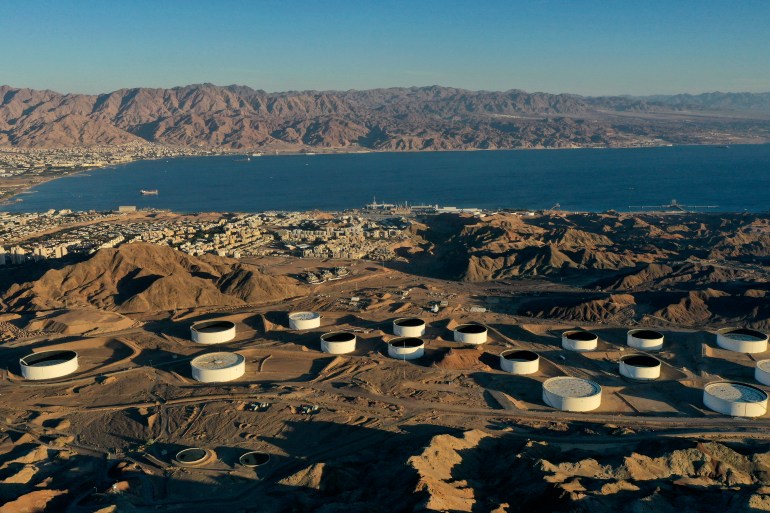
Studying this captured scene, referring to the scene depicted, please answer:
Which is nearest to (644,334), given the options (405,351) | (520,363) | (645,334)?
(645,334)

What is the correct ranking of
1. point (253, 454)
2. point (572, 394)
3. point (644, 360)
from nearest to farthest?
1. point (253, 454)
2. point (572, 394)
3. point (644, 360)

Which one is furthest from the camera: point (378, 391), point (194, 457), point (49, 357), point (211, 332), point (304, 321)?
point (304, 321)

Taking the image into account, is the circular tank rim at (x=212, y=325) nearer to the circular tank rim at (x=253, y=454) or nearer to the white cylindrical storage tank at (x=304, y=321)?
the white cylindrical storage tank at (x=304, y=321)

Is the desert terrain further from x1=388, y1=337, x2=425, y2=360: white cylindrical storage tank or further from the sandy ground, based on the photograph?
x1=388, y1=337, x2=425, y2=360: white cylindrical storage tank

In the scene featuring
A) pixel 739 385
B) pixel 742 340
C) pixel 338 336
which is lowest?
pixel 739 385

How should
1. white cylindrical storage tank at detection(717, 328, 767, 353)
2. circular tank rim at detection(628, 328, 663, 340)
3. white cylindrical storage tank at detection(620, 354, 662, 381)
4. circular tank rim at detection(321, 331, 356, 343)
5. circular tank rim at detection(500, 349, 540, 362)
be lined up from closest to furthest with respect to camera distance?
white cylindrical storage tank at detection(620, 354, 662, 381), circular tank rim at detection(500, 349, 540, 362), white cylindrical storage tank at detection(717, 328, 767, 353), circular tank rim at detection(321, 331, 356, 343), circular tank rim at detection(628, 328, 663, 340)

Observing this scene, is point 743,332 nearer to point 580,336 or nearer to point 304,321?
point 580,336

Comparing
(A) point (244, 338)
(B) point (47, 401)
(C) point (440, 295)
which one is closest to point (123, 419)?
(B) point (47, 401)

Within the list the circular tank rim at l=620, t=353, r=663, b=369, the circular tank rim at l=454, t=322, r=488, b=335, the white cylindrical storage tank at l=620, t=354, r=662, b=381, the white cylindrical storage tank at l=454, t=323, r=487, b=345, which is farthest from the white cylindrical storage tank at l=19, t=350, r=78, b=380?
the circular tank rim at l=620, t=353, r=663, b=369
